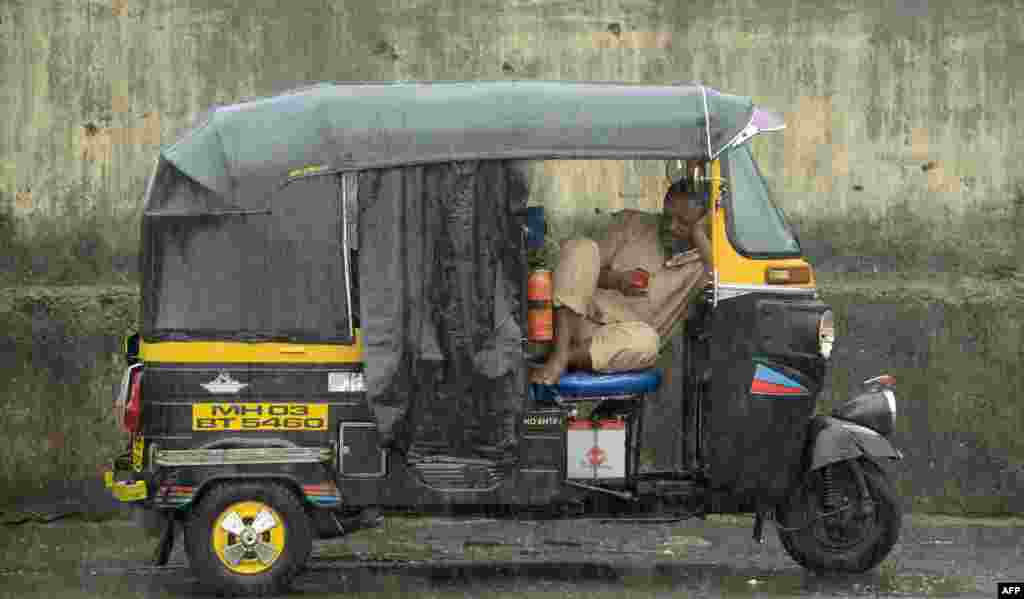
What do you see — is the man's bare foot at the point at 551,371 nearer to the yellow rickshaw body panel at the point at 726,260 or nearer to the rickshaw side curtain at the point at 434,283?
the rickshaw side curtain at the point at 434,283

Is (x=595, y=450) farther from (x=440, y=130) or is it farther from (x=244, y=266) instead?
(x=244, y=266)

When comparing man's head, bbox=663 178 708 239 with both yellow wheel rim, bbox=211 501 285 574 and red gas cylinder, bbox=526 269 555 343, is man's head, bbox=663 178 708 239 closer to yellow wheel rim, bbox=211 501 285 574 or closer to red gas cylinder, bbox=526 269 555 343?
red gas cylinder, bbox=526 269 555 343

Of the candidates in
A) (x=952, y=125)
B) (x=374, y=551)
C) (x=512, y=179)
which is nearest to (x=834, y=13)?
(x=952, y=125)

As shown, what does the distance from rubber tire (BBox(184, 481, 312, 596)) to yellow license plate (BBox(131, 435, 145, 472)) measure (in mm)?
360

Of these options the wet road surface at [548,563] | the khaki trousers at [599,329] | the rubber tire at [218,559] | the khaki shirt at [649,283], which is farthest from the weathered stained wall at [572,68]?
the rubber tire at [218,559]

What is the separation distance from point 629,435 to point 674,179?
57.9 inches

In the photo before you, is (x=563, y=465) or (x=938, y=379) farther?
(x=938, y=379)

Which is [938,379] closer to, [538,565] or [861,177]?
[861,177]

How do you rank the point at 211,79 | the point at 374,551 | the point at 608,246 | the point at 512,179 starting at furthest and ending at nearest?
1. the point at 211,79
2. the point at 374,551
3. the point at 608,246
4. the point at 512,179

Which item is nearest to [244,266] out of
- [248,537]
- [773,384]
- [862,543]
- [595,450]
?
[248,537]

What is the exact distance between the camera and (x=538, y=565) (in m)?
10.1

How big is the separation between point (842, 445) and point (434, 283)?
2.23 m

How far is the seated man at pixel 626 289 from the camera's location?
924cm

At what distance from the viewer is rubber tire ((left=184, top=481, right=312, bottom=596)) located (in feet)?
29.3
